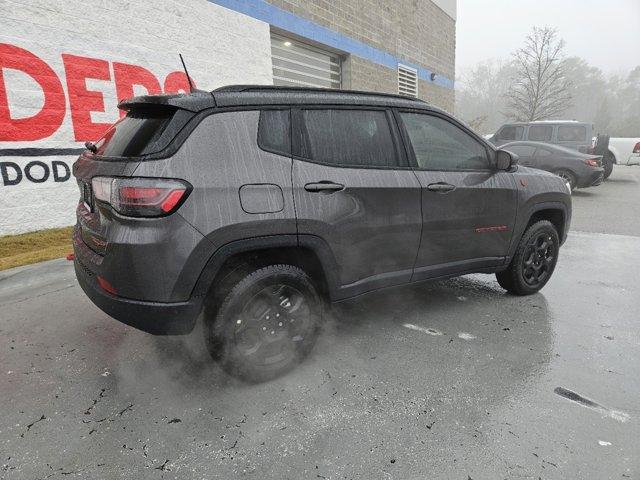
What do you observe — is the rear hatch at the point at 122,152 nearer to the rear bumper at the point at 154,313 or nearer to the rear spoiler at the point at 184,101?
the rear spoiler at the point at 184,101

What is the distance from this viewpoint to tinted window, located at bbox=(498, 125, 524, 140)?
12992 millimetres

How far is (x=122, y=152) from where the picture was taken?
2260 millimetres

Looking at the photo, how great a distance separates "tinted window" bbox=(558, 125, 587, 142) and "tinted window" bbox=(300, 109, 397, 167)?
12.2 meters

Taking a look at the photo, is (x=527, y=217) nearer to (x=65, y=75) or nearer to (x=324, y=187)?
(x=324, y=187)

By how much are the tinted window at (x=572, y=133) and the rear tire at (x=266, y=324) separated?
42.8 ft

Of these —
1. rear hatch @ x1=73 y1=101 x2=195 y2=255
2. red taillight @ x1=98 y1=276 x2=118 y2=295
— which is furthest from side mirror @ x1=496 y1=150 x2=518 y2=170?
red taillight @ x1=98 y1=276 x2=118 y2=295

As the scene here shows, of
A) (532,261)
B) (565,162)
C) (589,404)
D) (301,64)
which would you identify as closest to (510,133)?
(565,162)

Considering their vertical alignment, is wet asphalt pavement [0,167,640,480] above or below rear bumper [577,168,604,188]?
below

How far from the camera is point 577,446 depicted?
1975mm

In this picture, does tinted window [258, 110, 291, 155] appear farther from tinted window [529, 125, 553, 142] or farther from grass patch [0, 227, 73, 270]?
tinted window [529, 125, 553, 142]

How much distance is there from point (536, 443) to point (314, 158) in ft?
6.47

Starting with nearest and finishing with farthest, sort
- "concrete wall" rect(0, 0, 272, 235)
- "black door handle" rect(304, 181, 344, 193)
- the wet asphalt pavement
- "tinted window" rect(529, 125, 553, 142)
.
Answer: the wet asphalt pavement < "black door handle" rect(304, 181, 344, 193) < "concrete wall" rect(0, 0, 272, 235) < "tinted window" rect(529, 125, 553, 142)

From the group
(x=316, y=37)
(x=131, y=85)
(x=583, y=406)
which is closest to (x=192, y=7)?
(x=131, y=85)

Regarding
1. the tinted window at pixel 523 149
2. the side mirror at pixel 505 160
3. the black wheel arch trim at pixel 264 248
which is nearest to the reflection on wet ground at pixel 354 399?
the black wheel arch trim at pixel 264 248
